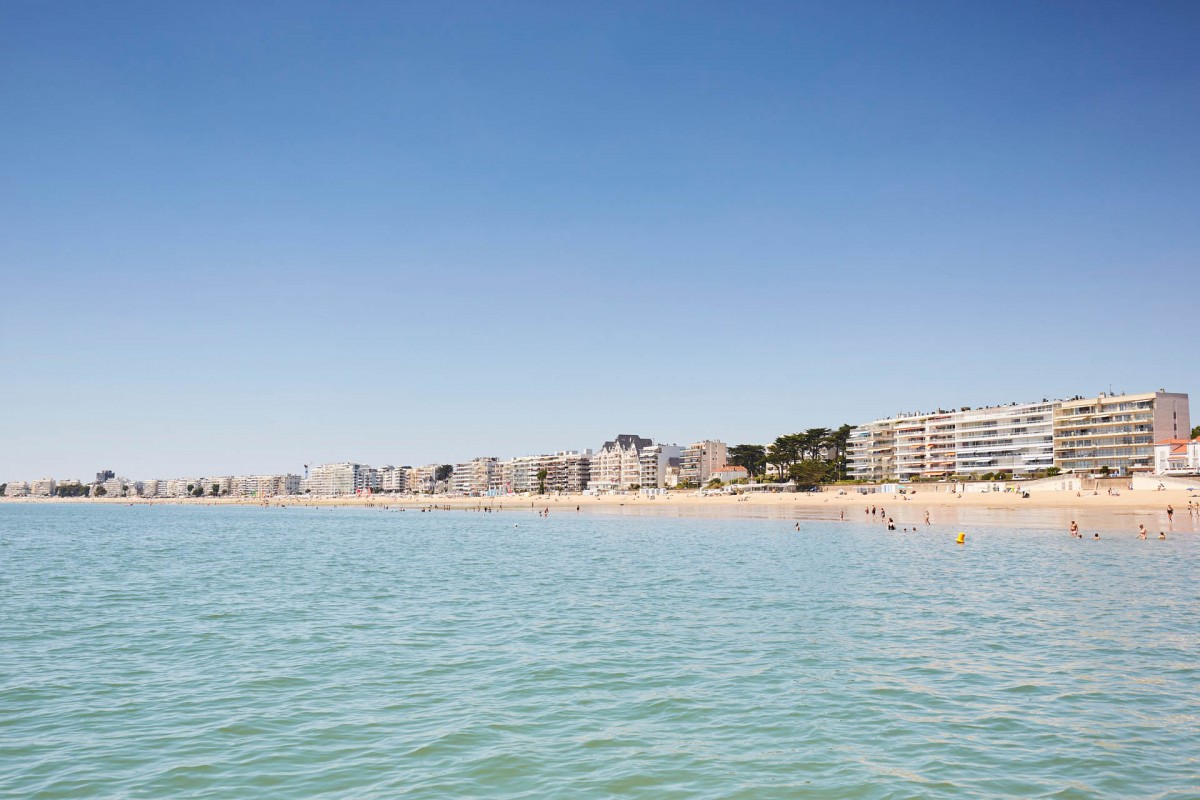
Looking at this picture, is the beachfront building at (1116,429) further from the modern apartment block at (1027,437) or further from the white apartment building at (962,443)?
A: the white apartment building at (962,443)

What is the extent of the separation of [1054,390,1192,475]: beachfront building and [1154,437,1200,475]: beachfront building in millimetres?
2626

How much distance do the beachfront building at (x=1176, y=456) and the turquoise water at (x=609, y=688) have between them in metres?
96.8

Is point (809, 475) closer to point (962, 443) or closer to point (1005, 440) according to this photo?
point (962, 443)

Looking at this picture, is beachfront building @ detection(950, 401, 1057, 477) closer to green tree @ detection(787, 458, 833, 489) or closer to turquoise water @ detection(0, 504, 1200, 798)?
green tree @ detection(787, 458, 833, 489)

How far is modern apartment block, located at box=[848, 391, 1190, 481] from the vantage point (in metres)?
134

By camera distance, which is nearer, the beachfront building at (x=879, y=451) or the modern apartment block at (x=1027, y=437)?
the modern apartment block at (x=1027, y=437)

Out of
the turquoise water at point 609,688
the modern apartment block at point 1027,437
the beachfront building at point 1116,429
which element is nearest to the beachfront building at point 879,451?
the modern apartment block at point 1027,437

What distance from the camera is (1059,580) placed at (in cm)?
3328

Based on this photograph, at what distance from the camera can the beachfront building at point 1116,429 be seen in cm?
13262

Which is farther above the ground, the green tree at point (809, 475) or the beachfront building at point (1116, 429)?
the beachfront building at point (1116, 429)

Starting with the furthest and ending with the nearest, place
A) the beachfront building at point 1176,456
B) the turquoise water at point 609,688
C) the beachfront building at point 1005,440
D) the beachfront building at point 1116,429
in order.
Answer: the beachfront building at point 1005,440 < the beachfront building at point 1116,429 < the beachfront building at point 1176,456 < the turquoise water at point 609,688

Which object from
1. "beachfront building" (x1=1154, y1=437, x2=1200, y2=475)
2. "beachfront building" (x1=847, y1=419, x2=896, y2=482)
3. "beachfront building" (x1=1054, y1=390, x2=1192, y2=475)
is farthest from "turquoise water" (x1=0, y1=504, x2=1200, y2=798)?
"beachfront building" (x1=847, y1=419, x2=896, y2=482)

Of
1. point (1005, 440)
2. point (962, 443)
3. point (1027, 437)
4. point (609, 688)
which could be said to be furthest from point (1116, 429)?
point (609, 688)

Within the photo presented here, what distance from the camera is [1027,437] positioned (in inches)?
6211
